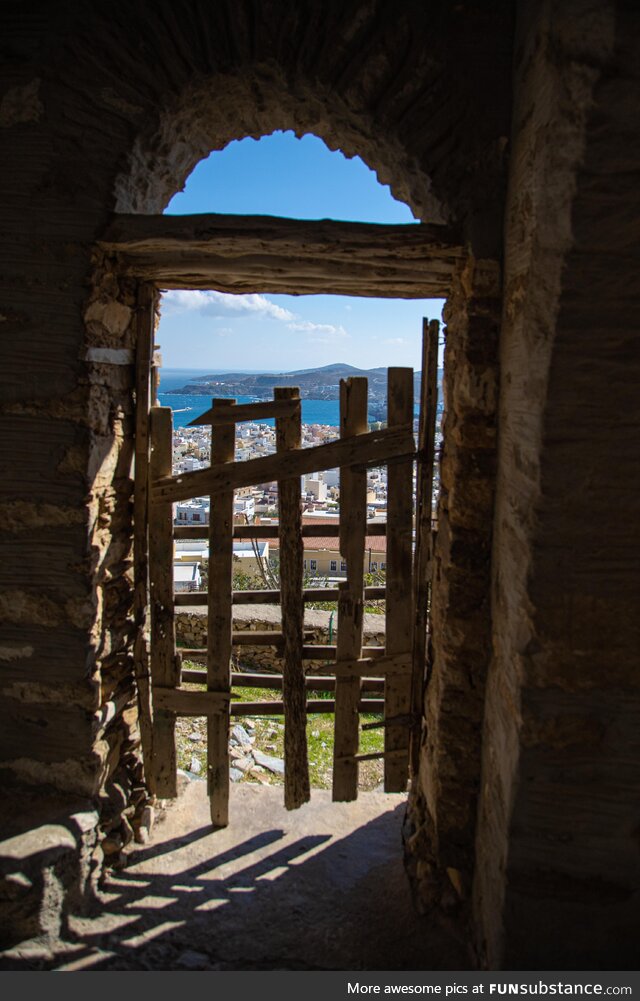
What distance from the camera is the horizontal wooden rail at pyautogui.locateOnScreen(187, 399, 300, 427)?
273 cm

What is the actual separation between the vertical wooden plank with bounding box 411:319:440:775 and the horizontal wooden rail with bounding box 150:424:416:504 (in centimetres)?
9

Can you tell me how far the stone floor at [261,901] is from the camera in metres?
2.37

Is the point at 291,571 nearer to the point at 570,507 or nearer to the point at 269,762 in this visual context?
the point at 570,507

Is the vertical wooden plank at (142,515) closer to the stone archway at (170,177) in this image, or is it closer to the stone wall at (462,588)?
the stone archway at (170,177)

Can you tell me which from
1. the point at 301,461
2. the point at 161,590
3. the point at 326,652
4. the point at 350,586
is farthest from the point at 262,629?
the point at 301,461

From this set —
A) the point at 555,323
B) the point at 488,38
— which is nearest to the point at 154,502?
the point at 555,323

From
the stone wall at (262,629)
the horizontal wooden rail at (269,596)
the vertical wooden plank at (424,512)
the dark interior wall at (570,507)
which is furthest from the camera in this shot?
the stone wall at (262,629)

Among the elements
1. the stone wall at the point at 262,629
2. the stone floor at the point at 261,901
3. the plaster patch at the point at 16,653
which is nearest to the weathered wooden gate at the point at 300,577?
the stone floor at the point at 261,901

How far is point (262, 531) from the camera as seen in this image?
302 centimetres

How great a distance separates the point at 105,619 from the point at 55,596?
29 centimetres

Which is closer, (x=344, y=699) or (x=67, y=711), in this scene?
(x=67, y=711)

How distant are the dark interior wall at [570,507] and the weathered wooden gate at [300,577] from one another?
0.69 meters

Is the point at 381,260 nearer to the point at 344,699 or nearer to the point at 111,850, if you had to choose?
the point at 344,699

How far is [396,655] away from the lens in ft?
9.39
